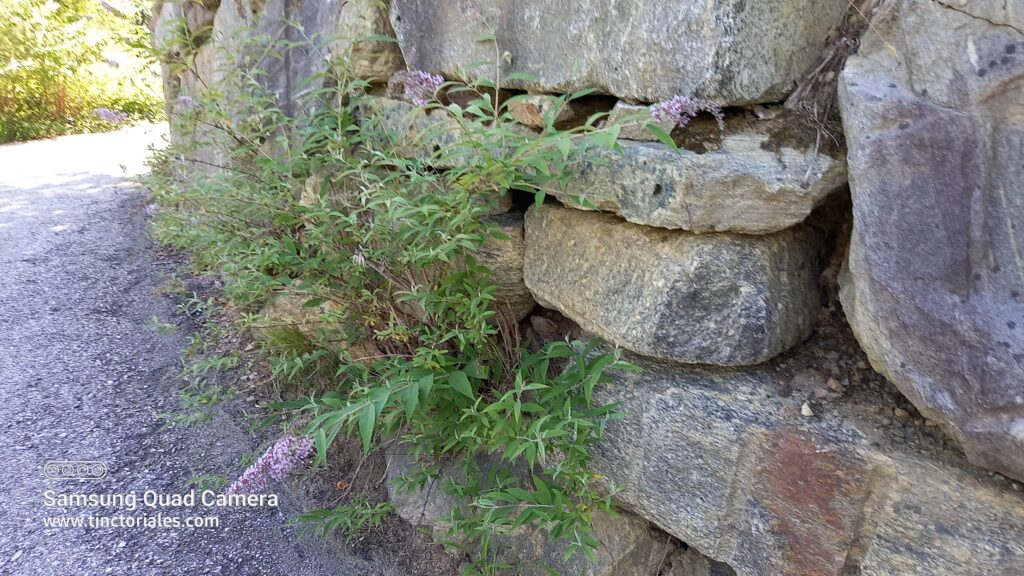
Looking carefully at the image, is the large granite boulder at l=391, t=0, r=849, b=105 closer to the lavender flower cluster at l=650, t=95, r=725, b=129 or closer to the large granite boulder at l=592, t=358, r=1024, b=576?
the lavender flower cluster at l=650, t=95, r=725, b=129

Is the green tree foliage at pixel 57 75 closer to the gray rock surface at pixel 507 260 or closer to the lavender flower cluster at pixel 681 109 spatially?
the gray rock surface at pixel 507 260

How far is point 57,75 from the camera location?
9.27m

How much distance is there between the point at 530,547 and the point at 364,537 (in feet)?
2.49

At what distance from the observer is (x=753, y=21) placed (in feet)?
5.77

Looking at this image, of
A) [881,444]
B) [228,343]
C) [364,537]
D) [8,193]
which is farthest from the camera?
[8,193]

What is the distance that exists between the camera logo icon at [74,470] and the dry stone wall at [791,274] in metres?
1.92

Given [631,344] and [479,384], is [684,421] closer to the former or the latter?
[631,344]

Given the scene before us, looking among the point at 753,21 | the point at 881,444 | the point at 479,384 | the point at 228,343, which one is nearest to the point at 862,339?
the point at 881,444

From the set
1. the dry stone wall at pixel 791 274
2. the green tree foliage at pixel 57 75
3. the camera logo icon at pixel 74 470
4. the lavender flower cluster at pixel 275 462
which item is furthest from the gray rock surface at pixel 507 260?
the green tree foliage at pixel 57 75

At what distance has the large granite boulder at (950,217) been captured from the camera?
1419 millimetres

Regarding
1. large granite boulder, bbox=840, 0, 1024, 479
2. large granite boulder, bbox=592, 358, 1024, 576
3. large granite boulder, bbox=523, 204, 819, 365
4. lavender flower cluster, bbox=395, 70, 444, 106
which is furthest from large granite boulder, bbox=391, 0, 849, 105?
large granite boulder, bbox=592, 358, 1024, 576

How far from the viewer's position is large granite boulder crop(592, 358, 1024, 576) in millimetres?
1511

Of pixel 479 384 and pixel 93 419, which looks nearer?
pixel 479 384

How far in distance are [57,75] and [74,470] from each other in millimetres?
8840
